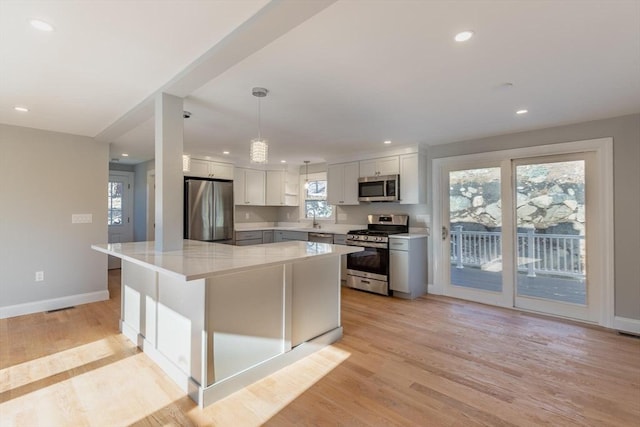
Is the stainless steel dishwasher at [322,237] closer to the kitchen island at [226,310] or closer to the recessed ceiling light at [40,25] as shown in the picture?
the kitchen island at [226,310]

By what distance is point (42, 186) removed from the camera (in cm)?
390

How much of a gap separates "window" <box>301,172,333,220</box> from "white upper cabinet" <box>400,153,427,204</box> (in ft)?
6.07

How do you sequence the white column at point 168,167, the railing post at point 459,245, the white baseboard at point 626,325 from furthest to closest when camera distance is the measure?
1. the railing post at point 459,245
2. the white baseboard at point 626,325
3. the white column at point 168,167

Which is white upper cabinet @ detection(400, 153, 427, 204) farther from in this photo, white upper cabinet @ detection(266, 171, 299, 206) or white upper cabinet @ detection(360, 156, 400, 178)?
white upper cabinet @ detection(266, 171, 299, 206)

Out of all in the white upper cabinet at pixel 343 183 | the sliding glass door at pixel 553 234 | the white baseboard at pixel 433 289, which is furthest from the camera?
the white upper cabinet at pixel 343 183

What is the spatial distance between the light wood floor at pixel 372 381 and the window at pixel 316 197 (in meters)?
3.24

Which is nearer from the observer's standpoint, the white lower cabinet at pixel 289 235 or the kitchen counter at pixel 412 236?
the kitchen counter at pixel 412 236

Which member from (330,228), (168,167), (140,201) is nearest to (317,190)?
(330,228)

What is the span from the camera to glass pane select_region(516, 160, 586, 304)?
3682 mm

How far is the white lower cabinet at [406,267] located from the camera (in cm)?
445

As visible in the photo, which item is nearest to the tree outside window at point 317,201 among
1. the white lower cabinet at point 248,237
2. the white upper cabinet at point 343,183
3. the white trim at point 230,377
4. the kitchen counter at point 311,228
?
the kitchen counter at point 311,228

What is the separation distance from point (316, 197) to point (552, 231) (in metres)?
4.06

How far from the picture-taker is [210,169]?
17.9 feet

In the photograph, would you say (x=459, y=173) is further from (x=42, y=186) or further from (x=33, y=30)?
(x=42, y=186)
